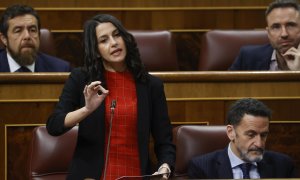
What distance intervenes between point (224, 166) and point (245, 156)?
3 cm

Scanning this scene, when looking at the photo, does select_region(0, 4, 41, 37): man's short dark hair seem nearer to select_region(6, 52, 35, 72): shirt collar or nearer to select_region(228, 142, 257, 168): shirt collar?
select_region(6, 52, 35, 72): shirt collar

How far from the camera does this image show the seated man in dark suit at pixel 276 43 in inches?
56.6

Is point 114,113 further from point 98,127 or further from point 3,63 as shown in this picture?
point 3,63

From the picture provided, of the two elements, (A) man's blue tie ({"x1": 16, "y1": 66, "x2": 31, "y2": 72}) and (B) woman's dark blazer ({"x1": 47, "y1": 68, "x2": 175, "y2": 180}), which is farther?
(A) man's blue tie ({"x1": 16, "y1": 66, "x2": 31, "y2": 72})

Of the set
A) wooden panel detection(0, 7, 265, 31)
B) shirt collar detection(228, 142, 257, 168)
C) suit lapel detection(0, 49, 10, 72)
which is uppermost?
wooden panel detection(0, 7, 265, 31)

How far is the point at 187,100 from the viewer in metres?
1.25

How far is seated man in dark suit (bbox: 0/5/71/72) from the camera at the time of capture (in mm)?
1444

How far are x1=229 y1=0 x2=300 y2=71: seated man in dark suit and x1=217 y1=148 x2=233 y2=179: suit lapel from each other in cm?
36

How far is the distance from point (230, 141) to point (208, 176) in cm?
7

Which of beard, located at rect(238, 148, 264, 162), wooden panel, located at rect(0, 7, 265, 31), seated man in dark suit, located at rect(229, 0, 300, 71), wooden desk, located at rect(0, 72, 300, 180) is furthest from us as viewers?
wooden panel, located at rect(0, 7, 265, 31)

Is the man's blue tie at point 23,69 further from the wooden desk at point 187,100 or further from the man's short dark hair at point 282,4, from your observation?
the man's short dark hair at point 282,4

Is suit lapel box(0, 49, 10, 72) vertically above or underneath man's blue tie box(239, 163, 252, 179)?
above

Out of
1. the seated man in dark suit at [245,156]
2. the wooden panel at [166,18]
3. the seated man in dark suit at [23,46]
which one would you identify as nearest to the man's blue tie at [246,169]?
the seated man in dark suit at [245,156]

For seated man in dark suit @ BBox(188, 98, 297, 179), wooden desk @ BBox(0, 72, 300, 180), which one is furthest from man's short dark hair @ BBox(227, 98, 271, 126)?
wooden desk @ BBox(0, 72, 300, 180)
